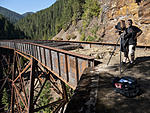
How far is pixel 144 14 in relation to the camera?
35.4ft

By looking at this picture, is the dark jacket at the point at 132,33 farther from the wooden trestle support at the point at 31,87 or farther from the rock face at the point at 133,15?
the rock face at the point at 133,15

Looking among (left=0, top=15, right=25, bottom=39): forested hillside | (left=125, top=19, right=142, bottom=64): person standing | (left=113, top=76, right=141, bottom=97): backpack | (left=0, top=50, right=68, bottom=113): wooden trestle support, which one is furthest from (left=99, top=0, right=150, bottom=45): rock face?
(left=0, top=15, right=25, bottom=39): forested hillside

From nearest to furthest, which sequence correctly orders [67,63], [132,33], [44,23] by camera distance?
[132,33], [67,63], [44,23]

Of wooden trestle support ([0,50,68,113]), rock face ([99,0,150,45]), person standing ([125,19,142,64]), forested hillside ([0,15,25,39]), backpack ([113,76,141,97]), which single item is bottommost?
wooden trestle support ([0,50,68,113])

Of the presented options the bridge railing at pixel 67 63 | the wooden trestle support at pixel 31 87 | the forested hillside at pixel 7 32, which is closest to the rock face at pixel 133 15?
the bridge railing at pixel 67 63

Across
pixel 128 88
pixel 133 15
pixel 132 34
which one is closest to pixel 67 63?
pixel 132 34

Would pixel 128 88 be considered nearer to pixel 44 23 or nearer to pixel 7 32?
pixel 7 32

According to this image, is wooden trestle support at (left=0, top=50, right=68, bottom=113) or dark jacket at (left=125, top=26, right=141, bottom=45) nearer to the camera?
dark jacket at (left=125, top=26, right=141, bottom=45)

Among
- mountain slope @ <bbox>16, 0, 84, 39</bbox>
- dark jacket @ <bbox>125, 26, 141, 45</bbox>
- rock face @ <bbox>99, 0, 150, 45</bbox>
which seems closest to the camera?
dark jacket @ <bbox>125, 26, 141, 45</bbox>

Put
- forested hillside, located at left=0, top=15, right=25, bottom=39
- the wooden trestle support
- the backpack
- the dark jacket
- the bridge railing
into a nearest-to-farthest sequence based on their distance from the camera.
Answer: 1. the backpack
2. the dark jacket
3. the bridge railing
4. the wooden trestle support
5. forested hillside, located at left=0, top=15, right=25, bottom=39

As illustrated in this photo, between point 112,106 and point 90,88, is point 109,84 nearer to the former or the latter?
point 90,88

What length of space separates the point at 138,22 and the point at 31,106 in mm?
12438

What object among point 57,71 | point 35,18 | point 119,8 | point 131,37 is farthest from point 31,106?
point 35,18

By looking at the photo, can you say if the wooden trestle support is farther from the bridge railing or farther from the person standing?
the person standing
